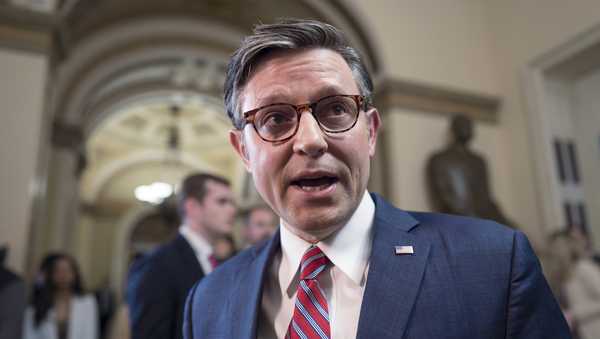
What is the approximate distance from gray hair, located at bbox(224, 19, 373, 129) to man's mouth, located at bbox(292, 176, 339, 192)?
0.28 metres

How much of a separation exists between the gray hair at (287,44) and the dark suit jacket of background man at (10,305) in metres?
1.96

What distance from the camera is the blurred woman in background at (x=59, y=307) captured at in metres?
3.88

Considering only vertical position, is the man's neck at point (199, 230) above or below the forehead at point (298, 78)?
below

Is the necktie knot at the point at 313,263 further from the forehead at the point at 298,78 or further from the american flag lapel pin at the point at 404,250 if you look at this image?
the forehead at the point at 298,78

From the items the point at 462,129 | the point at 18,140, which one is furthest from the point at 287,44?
the point at 462,129

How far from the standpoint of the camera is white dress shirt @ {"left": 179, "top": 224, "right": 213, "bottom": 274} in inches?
106

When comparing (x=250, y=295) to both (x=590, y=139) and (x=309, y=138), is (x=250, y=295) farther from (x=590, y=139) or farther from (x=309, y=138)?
(x=590, y=139)

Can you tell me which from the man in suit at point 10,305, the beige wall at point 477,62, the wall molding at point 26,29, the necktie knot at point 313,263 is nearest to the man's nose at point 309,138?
the necktie knot at point 313,263

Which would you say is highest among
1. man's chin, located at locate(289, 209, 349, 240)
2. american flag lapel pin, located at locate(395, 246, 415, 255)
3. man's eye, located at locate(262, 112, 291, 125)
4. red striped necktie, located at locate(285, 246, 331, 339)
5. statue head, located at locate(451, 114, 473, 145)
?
statue head, located at locate(451, 114, 473, 145)

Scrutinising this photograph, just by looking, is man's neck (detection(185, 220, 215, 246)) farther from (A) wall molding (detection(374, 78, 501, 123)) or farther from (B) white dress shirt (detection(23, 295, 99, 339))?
(A) wall molding (detection(374, 78, 501, 123))

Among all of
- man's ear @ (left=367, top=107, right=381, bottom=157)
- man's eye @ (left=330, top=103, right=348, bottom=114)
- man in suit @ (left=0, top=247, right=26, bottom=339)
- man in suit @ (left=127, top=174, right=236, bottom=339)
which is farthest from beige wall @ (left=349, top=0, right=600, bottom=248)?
man's eye @ (left=330, top=103, right=348, bottom=114)

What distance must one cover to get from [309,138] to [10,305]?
2.23m

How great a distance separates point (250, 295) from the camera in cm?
129

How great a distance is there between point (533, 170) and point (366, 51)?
7.84ft
